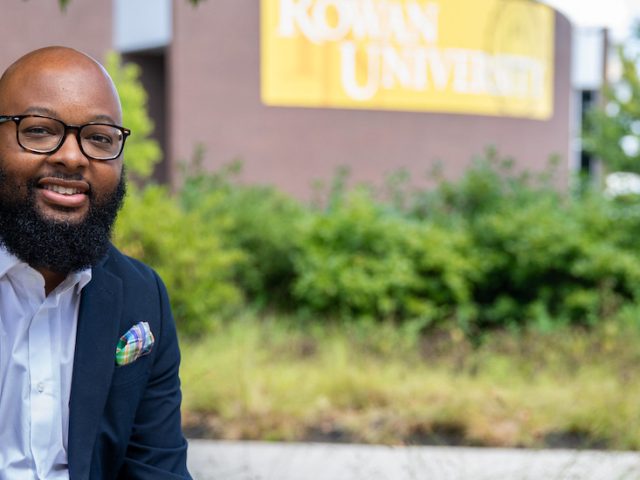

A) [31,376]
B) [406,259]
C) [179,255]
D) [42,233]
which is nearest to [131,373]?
[31,376]

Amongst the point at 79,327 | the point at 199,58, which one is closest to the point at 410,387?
the point at 79,327

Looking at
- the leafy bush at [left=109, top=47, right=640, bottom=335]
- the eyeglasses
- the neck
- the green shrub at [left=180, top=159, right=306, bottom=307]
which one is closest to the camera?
the eyeglasses

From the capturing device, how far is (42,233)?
188cm

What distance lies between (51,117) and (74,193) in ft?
0.57

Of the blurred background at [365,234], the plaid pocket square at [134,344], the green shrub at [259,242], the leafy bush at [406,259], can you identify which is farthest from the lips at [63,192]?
the green shrub at [259,242]

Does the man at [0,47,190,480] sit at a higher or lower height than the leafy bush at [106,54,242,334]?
higher

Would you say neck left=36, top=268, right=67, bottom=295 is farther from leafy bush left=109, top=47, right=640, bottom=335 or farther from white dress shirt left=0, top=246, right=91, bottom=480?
leafy bush left=109, top=47, right=640, bottom=335

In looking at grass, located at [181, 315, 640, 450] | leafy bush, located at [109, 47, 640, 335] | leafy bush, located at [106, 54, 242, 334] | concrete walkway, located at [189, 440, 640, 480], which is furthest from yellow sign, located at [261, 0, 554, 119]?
concrete walkway, located at [189, 440, 640, 480]

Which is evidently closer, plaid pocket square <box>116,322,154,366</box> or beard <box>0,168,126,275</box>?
beard <box>0,168,126,275</box>

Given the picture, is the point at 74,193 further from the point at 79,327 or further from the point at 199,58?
the point at 199,58

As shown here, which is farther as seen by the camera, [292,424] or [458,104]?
[458,104]

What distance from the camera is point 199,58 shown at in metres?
15.8

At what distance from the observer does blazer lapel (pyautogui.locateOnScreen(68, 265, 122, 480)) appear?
1922 millimetres

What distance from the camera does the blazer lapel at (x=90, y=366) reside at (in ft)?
6.31
